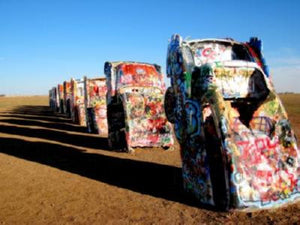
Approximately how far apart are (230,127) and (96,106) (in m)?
9.44

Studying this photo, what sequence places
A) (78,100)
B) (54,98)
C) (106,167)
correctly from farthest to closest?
(54,98) < (78,100) < (106,167)

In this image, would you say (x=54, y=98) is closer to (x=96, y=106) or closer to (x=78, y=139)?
(x=96, y=106)

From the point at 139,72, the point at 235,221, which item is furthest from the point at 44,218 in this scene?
the point at 139,72

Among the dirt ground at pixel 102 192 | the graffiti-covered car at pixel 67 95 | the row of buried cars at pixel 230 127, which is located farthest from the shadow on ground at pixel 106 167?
the graffiti-covered car at pixel 67 95

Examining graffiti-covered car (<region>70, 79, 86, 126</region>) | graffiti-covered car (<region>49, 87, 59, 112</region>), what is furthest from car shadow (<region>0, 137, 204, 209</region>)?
graffiti-covered car (<region>49, 87, 59, 112</region>)

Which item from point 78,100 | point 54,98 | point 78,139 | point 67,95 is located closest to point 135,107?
point 78,139

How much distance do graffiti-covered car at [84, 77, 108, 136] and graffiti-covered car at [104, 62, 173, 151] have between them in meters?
3.35

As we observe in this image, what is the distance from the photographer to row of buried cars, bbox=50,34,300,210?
4387 millimetres

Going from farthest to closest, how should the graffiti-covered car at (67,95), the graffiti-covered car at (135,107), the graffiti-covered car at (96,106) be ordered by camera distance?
the graffiti-covered car at (67,95), the graffiti-covered car at (96,106), the graffiti-covered car at (135,107)

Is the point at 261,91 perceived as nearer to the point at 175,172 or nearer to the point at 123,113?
the point at 175,172

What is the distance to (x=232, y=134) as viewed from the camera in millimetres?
4621

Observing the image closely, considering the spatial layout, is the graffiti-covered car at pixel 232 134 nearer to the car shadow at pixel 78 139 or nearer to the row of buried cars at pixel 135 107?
the row of buried cars at pixel 135 107

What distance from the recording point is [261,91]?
A: 5.34 m

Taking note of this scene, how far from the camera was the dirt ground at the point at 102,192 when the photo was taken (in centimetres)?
433
